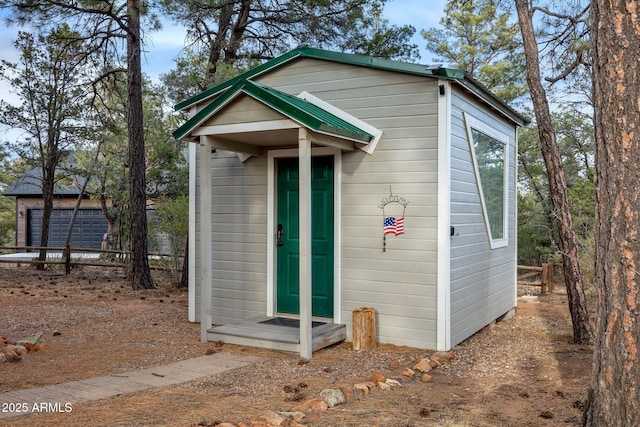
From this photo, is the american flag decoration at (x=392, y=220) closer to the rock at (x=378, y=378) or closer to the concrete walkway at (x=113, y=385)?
the rock at (x=378, y=378)

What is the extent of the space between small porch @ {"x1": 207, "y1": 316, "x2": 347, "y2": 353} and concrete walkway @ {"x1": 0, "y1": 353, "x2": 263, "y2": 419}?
261 millimetres

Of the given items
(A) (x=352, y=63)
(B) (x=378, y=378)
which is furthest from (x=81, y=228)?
(B) (x=378, y=378)

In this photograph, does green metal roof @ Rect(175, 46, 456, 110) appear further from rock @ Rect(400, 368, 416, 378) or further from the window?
rock @ Rect(400, 368, 416, 378)

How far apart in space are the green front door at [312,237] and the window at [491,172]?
178 cm

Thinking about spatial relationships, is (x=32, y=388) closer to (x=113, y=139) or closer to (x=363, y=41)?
(x=363, y=41)

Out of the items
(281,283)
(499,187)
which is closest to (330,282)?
(281,283)

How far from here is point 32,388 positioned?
4.29 m

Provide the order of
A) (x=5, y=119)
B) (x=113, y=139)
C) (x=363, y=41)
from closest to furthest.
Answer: (x=363, y=41), (x=5, y=119), (x=113, y=139)

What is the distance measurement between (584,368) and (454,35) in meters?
17.0

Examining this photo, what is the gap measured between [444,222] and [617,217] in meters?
3.02

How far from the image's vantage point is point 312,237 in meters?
6.39

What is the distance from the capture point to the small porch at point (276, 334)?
5.48 metres

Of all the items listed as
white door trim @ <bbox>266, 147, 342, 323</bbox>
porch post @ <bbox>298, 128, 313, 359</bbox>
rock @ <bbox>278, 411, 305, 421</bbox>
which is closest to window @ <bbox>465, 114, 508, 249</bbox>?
white door trim @ <bbox>266, 147, 342, 323</bbox>

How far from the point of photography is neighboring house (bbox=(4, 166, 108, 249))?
67.0 feet
